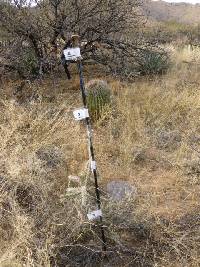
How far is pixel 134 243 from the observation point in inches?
162

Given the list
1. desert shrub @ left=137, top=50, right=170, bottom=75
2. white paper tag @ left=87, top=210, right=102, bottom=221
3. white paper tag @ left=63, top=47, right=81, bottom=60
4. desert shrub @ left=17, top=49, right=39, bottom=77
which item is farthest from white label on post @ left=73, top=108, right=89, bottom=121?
desert shrub @ left=137, top=50, right=170, bottom=75

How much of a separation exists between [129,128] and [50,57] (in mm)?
2659

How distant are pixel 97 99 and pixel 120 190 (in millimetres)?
2285

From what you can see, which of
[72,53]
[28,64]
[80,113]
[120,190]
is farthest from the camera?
[28,64]

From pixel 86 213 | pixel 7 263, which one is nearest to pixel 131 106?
pixel 86 213

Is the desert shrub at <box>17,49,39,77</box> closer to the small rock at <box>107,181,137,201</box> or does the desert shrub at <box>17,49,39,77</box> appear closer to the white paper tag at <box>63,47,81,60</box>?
the small rock at <box>107,181,137,201</box>

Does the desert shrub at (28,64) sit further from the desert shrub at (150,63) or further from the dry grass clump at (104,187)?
the desert shrub at (150,63)

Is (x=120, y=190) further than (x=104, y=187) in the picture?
No

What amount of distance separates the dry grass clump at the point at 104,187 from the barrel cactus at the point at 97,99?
6.8 inches

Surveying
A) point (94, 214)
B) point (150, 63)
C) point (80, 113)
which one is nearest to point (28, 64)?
point (150, 63)

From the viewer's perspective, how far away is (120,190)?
486cm

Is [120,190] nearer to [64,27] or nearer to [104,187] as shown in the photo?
[104,187]

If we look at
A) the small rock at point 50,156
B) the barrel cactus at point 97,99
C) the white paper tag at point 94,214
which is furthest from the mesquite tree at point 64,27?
the white paper tag at point 94,214

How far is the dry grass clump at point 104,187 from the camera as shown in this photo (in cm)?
383
